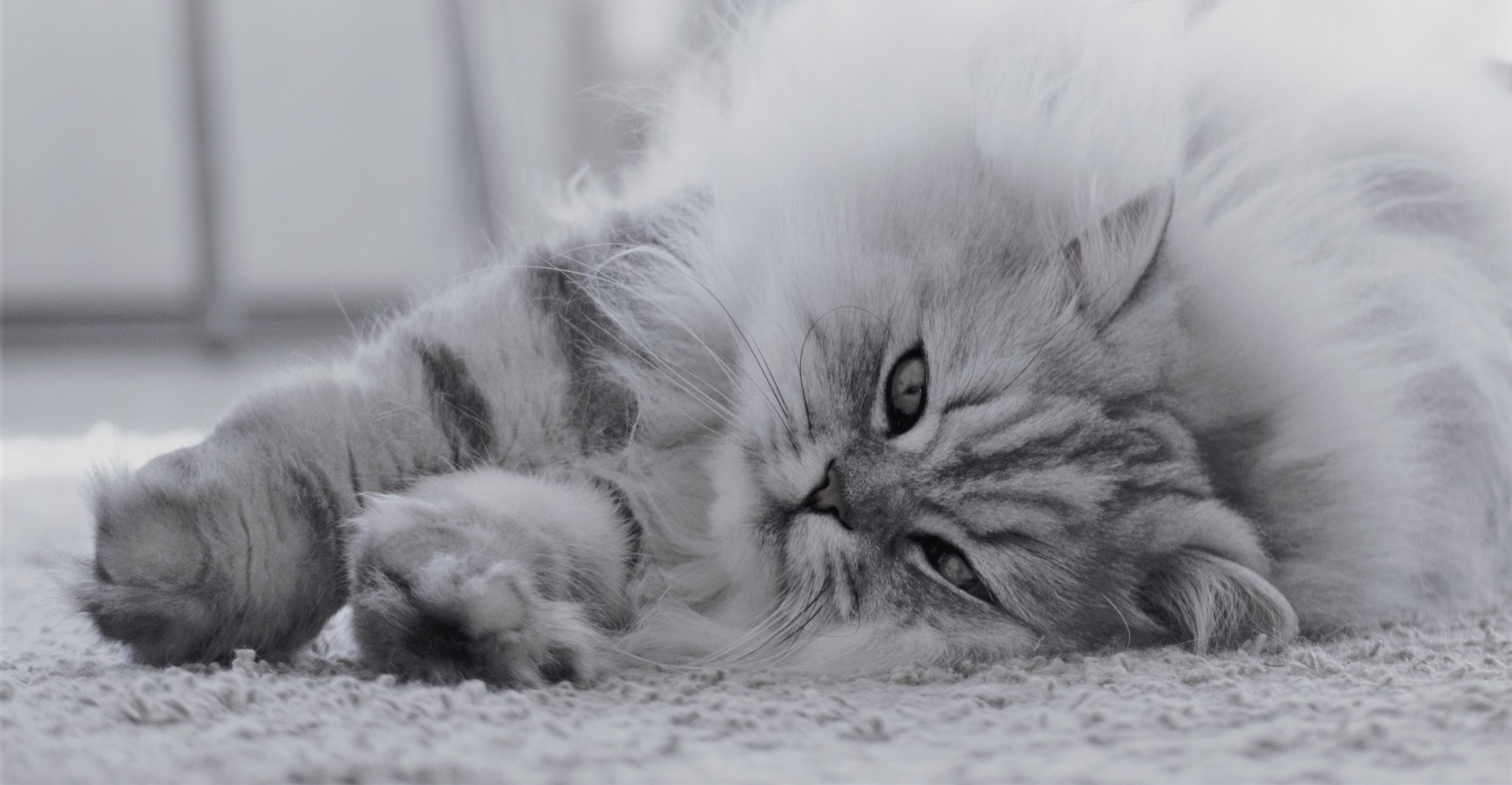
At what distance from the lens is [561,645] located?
90 cm

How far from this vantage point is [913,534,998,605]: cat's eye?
103 cm

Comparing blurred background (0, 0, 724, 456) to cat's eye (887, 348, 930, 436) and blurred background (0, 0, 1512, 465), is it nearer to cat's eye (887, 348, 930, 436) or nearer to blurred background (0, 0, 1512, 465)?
blurred background (0, 0, 1512, 465)

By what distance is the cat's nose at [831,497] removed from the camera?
1.03 meters

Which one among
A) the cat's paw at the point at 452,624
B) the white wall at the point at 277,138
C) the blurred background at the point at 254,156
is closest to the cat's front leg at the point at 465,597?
the cat's paw at the point at 452,624

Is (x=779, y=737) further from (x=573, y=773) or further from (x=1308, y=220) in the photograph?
(x=1308, y=220)

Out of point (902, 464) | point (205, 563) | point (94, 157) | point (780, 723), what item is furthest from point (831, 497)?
point (94, 157)

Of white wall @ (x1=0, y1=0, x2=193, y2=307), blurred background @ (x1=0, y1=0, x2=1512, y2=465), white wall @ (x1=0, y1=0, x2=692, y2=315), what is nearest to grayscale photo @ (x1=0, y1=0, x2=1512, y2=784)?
blurred background @ (x1=0, y1=0, x2=1512, y2=465)

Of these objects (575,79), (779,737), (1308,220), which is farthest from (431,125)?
(779,737)

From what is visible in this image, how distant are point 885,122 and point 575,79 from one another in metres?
3.04

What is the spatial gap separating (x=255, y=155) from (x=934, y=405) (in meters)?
3.69

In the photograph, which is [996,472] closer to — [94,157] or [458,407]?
[458,407]

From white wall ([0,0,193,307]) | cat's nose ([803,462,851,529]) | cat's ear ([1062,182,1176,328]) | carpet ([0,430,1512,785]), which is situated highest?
white wall ([0,0,193,307])

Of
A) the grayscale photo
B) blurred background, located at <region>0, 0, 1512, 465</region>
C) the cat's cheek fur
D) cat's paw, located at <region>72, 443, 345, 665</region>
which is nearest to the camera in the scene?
the grayscale photo

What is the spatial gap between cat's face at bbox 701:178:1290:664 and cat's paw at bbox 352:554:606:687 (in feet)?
0.89
